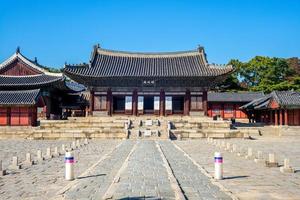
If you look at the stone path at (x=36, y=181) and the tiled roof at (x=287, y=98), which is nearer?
the stone path at (x=36, y=181)

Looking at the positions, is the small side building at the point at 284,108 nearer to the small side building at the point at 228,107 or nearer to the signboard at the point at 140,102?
the signboard at the point at 140,102

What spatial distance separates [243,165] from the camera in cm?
1351

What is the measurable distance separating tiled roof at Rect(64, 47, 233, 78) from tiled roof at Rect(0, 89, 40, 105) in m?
4.54

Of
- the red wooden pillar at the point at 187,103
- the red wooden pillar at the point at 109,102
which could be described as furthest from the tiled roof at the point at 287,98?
the red wooden pillar at the point at 109,102

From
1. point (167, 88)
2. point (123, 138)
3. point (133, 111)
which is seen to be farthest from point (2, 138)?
point (167, 88)

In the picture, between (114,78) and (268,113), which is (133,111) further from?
(268,113)

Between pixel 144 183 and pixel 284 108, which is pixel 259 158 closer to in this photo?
pixel 144 183

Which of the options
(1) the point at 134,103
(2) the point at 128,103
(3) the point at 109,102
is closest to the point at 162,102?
(1) the point at 134,103

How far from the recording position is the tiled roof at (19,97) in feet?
118

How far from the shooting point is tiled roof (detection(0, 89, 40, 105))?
35.9 metres

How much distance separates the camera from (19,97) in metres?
37.0

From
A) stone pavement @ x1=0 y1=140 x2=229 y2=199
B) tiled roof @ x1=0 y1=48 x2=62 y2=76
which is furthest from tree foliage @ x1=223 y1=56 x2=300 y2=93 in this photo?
stone pavement @ x1=0 y1=140 x2=229 y2=199

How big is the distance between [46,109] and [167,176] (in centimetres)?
3712

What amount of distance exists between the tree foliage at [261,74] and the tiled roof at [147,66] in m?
33.4
